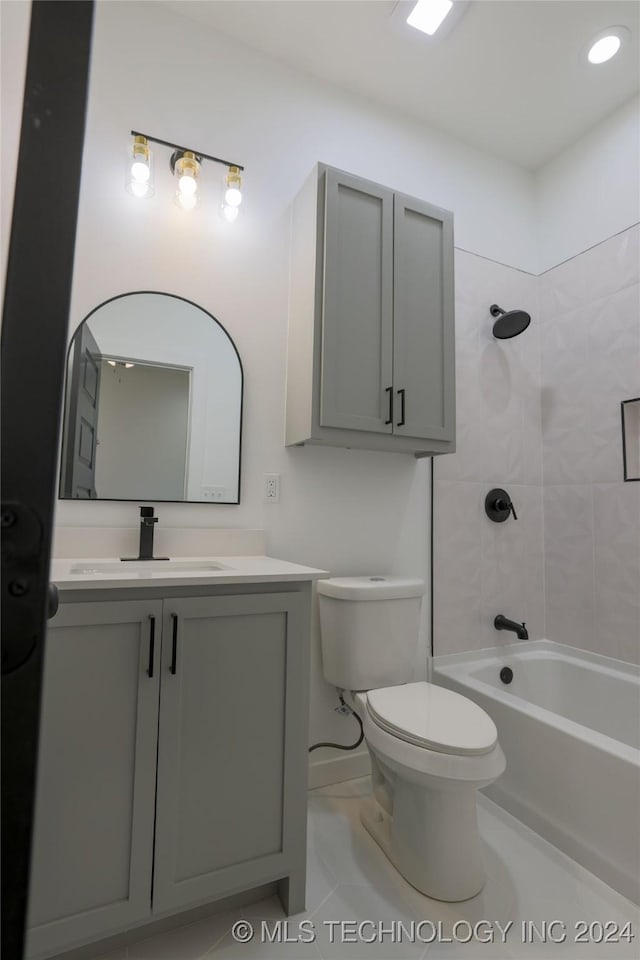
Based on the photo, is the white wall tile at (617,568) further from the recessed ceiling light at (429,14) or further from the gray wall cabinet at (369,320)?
the recessed ceiling light at (429,14)

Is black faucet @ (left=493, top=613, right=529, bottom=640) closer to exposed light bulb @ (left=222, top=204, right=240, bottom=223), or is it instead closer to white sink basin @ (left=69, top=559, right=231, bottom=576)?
white sink basin @ (left=69, top=559, right=231, bottom=576)

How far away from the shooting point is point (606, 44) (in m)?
1.83

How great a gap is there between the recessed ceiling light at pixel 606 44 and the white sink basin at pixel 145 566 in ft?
8.15

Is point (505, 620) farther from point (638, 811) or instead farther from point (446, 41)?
point (446, 41)

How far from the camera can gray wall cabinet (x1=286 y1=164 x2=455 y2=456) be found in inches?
64.1

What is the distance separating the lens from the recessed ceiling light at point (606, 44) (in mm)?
1782

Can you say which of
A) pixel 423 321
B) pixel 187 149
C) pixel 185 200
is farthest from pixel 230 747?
pixel 187 149

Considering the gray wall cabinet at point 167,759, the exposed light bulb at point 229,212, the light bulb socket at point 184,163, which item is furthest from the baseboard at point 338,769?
the light bulb socket at point 184,163

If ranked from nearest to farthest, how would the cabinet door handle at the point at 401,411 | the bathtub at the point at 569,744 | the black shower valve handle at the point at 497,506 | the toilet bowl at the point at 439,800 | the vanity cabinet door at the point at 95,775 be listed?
the vanity cabinet door at the point at 95,775
the toilet bowl at the point at 439,800
the bathtub at the point at 569,744
the cabinet door handle at the point at 401,411
the black shower valve handle at the point at 497,506

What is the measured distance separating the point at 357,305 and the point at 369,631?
1.19 meters

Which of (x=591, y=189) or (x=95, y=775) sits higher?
(x=591, y=189)

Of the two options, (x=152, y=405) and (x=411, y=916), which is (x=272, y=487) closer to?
(x=152, y=405)

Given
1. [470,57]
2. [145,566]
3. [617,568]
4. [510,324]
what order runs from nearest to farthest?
[145,566]
[470,57]
[617,568]
[510,324]

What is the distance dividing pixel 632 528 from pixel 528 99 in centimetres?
200
